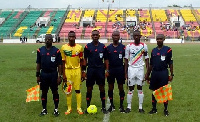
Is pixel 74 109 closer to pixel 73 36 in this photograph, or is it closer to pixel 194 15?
pixel 73 36

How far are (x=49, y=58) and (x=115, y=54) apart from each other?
1717mm

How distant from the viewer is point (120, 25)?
67.2 m

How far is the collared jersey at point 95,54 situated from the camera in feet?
25.3

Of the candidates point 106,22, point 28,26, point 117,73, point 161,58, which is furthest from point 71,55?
point 28,26

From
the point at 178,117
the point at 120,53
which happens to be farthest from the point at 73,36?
the point at 178,117

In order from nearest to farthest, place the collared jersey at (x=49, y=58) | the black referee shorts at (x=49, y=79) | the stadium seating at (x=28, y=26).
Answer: the collared jersey at (x=49, y=58) < the black referee shorts at (x=49, y=79) < the stadium seating at (x=28, y=26)

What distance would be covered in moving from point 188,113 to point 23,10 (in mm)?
76359

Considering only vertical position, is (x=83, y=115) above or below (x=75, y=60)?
below

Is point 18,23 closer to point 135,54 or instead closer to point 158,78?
point 135,54

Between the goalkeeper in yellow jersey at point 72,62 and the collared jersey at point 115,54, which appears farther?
the collared jersey at point 115,54

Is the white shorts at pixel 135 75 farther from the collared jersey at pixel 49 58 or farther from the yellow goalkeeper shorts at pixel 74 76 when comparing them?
the collared jersey at pixel 49 58

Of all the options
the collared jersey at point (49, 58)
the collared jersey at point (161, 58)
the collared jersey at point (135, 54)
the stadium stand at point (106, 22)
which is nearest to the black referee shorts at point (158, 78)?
the collared jersey at point (161, 58)

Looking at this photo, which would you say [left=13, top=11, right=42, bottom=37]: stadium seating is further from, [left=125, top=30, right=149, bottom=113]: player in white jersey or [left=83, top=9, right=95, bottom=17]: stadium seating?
[left=125, top=30, right=149, bottom=113]: player in white jersey

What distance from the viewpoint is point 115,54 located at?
785cm
